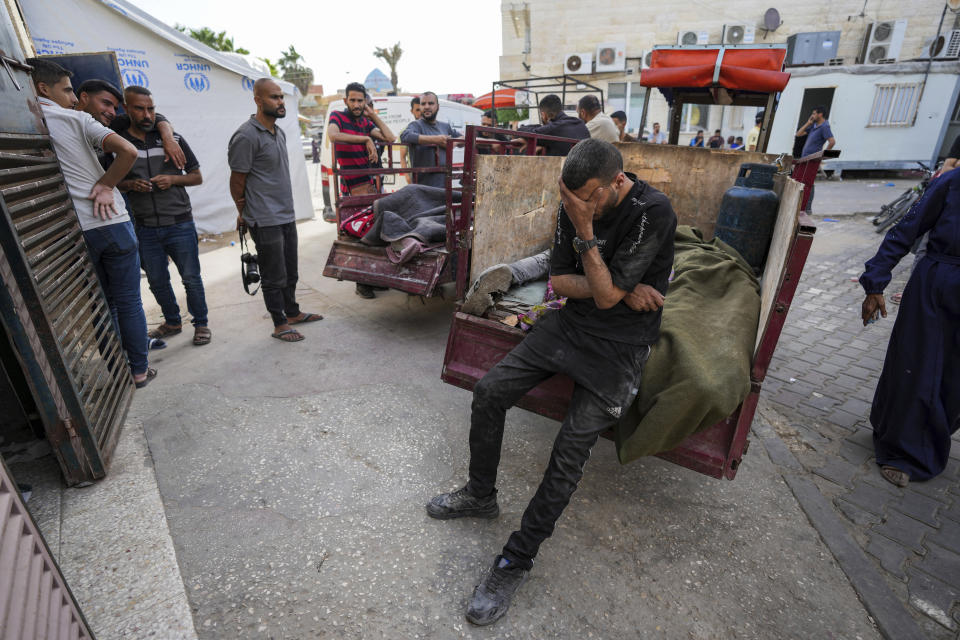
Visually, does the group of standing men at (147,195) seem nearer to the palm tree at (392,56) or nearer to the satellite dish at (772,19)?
the satellite dish at (772,19)

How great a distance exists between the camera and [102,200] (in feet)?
10.2

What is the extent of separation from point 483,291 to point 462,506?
1.21 m

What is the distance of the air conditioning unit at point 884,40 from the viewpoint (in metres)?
18.3

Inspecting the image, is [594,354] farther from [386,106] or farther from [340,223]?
[386,106]

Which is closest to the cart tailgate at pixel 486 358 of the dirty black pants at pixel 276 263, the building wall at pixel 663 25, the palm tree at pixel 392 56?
the dirty black pants at pixel 276 263

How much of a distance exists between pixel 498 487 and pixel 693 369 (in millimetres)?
1216

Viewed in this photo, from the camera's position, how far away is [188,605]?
1.91m

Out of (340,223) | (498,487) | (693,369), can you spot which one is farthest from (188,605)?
(340,223)

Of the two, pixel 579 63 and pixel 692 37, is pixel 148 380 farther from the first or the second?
pixel 692 37

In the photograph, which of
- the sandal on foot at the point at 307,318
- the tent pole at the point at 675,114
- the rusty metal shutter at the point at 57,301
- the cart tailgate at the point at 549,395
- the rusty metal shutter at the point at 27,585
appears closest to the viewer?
the rusty metal shutter at the point at 27,585

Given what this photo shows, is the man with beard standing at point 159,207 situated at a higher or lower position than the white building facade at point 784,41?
lower

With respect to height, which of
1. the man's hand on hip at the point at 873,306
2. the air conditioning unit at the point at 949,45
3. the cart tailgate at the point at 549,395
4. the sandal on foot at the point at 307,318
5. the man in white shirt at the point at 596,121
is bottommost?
the sandal on foot at the point at 307,318

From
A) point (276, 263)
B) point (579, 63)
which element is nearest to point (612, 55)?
point (579, 63)

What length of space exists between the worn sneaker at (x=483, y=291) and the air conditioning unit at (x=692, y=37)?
74.8ft
